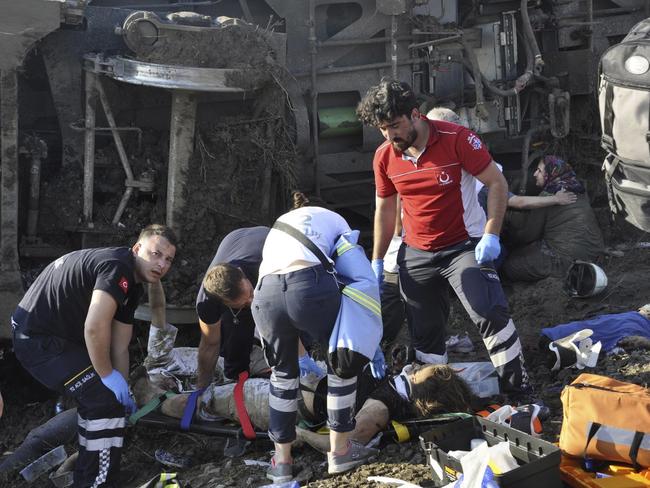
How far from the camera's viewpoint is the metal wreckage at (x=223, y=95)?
5.59 metres

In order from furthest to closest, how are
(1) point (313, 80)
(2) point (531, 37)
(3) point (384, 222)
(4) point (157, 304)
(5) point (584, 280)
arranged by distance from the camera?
(2) point (531, 37)
(1) point (313, 80)
(5) point (584, 280)
(4) point (157, 304)
(3) point (384, 222)

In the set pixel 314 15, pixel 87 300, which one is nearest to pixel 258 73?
pixel 314 15

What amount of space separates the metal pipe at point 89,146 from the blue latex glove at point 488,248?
9.28 feet

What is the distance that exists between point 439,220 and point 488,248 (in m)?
0.35

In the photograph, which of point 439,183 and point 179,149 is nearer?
point 439,183

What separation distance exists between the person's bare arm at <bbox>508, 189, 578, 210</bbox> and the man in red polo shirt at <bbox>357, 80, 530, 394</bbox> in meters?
1.61

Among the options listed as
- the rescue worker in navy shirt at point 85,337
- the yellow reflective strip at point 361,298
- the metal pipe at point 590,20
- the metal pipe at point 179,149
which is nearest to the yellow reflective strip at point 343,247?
the yellow reflective strip at point 361,298

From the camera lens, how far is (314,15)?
20.7 feet

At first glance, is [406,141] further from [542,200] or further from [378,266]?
[542,200]

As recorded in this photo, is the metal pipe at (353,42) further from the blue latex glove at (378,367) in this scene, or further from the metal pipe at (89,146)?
the blue latex glove at (378,367)

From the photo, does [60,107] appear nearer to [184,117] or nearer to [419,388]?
[184,117]

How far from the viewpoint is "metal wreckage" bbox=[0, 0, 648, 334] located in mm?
5594

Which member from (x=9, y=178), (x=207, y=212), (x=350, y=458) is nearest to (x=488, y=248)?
(x=350, y=458)

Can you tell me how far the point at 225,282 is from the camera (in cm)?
412
